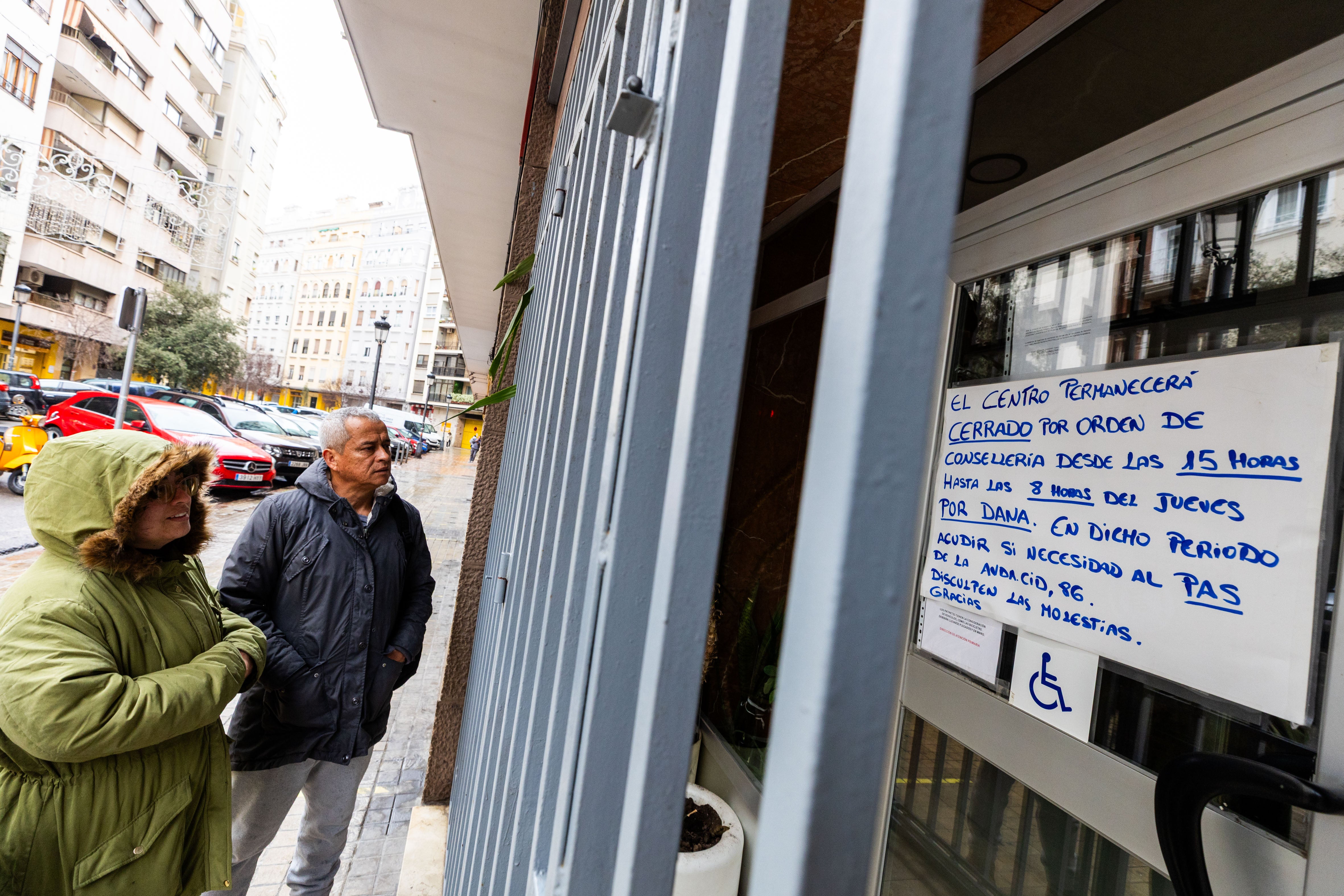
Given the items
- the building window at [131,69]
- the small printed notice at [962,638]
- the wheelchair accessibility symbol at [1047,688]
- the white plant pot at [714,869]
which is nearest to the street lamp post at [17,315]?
the building window at [131,69]

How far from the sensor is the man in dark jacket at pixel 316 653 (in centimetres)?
274

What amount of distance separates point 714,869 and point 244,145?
200ft

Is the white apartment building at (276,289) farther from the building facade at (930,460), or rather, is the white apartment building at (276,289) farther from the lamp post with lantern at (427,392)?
the building facade at (930,460)

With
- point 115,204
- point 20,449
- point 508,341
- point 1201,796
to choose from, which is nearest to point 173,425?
point 20,449

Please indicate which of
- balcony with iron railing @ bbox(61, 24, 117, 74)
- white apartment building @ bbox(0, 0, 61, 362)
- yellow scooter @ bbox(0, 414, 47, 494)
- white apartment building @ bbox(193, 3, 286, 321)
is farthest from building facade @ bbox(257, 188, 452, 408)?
yellow scooter @ bbox(0, 414, 47, 494)

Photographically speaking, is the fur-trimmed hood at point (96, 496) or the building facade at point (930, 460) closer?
the building facade at point (930, 460)

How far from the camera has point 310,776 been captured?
2938mm

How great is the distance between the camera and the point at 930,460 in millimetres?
2602

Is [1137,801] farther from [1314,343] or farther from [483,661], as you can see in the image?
[483,661]

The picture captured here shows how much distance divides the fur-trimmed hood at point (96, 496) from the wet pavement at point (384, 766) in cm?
114

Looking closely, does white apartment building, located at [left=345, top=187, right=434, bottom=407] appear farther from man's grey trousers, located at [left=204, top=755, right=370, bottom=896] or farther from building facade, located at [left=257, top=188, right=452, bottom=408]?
man's grey trousers, located at [left=204, top=755, right=370, bottom=896]

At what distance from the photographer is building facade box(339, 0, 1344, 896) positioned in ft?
1.11

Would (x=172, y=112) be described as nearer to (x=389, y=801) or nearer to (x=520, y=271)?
(x=389, y=801)

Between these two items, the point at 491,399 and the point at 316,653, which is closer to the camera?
the point at 491,399
